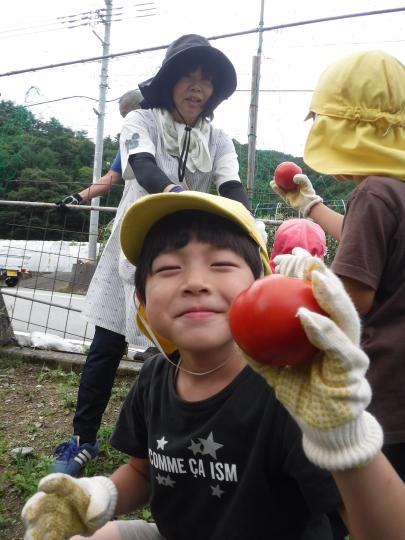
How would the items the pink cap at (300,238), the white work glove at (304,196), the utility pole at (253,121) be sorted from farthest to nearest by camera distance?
the utility pole at (253,121)
the pink cap at (300,238)
the white work glove at (304,196)

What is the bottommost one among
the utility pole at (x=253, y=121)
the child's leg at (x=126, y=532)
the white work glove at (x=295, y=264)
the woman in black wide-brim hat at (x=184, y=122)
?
the child's leg at (x=126, y=532)

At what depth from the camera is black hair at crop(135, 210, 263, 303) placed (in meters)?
1.32

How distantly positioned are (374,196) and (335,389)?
35.8 inches

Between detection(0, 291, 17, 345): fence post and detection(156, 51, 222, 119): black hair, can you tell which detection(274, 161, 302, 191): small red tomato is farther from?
detection(0, 291, 17, 345): fence post

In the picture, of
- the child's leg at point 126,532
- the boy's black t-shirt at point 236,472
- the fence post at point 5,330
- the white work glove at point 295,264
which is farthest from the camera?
the fence post at point 5,330

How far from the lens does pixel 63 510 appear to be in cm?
A: 131

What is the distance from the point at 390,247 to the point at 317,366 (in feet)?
2.69

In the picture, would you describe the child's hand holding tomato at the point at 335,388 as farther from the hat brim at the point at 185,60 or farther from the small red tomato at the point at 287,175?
the hat brim at the point at 185,60

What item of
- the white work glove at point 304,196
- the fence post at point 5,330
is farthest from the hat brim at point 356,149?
the fence post at point 5,330

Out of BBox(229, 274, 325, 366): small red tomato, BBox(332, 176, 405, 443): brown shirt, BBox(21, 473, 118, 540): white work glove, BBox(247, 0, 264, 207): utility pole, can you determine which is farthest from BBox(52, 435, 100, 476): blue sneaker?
BBox(247, 0, 264, 207): utility pole

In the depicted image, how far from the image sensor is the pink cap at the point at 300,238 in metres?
2.66

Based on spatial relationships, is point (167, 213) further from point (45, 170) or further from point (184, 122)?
point (45, 170)

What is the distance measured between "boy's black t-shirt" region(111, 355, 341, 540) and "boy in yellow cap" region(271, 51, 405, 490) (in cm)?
45

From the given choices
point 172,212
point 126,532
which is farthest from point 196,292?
point 126,532
